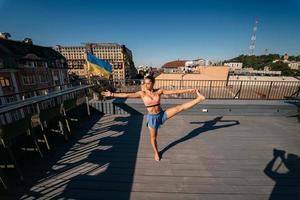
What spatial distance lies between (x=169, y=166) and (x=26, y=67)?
3376 cm

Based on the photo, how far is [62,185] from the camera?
7.19ft

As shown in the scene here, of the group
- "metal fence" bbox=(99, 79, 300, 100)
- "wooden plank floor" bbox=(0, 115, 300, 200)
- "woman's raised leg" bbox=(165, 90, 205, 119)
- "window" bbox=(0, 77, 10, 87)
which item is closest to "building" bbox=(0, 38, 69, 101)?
"window" bbox=(0, 77, 10, 87)

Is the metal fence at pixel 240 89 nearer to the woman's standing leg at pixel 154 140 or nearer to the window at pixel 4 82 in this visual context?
the woman's standing leg at pixel 154 140

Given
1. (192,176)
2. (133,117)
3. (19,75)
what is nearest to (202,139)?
(192,176)

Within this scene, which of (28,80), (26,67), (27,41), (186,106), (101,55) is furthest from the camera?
(101,55)

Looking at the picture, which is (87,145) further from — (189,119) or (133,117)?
(189,119)

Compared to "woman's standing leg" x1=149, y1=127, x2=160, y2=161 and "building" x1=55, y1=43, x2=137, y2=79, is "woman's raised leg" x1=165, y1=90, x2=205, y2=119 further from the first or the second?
"building" x1=55, y1=43, x2=137, y2=79

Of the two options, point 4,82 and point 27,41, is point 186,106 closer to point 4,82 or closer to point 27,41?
point 4,82

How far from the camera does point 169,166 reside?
265 cm

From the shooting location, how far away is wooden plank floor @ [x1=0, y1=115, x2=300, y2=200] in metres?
2.11

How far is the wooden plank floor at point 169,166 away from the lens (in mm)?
2109

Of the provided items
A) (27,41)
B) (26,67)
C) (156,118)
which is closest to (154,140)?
(156,118)

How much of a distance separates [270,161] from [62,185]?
137 inches

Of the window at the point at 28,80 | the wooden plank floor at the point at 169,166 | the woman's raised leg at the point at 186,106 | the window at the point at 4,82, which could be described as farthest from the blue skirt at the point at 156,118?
the window at the point at 28,80
